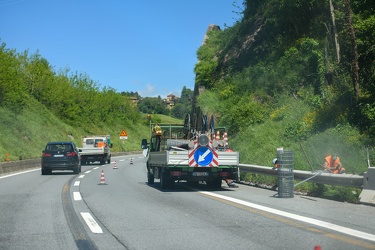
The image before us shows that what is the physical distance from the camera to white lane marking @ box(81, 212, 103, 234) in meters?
9.42

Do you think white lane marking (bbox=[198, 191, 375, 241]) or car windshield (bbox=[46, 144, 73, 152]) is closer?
white lane marking (bbox=[198, 191, 375, 241])

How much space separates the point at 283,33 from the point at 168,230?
33389 millimetres

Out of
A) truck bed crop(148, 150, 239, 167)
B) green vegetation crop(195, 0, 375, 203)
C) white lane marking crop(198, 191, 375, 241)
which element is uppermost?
green vegetation crop(195, 0, 375, 203)

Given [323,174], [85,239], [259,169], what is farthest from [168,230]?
[259,169]

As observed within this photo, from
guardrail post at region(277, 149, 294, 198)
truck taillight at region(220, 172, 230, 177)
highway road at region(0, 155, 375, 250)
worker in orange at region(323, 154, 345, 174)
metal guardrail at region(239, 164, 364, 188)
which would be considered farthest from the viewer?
truck taillight at region(220, 172, 230, 177)

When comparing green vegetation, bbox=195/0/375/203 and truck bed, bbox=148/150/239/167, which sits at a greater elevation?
Result: green vegetation, bbox=195/0/375/203

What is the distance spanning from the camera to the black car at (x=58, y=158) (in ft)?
91.9

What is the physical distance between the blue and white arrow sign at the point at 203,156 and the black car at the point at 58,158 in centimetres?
1311

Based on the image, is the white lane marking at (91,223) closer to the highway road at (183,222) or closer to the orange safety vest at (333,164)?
the highway road at (183,222)

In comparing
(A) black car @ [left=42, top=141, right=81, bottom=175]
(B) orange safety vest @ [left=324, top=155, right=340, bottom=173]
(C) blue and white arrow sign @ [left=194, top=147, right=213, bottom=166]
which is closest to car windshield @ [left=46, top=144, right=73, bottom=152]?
(A) black car @ [left=42, top=141, right=81, bottom=175]

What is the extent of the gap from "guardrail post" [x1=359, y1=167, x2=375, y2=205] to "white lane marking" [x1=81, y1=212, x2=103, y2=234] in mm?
6192

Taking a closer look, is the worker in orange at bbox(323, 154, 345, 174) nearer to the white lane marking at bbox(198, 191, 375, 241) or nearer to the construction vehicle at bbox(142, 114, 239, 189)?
the construction vehicle at bbox(142, 114, 239, 189)

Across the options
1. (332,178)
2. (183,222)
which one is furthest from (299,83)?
(183,222)

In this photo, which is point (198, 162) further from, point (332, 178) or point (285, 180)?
point (332, 178)
